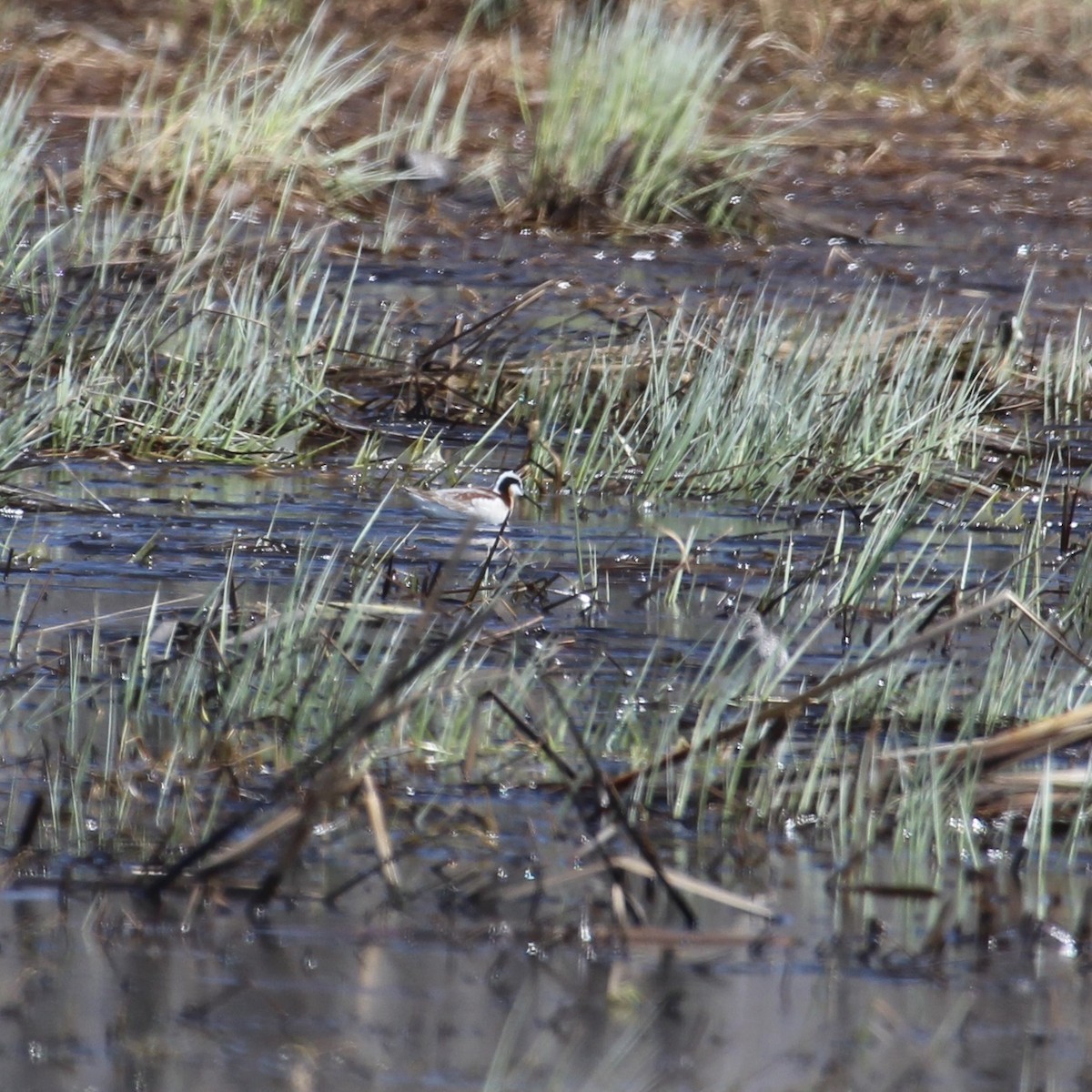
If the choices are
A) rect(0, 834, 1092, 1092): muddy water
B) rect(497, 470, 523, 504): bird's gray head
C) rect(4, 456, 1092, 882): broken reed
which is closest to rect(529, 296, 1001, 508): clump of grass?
rect(497, 470, 523, 504): bird's gray head

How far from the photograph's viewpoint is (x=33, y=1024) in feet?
10.2

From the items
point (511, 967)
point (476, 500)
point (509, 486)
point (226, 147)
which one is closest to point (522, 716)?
point (511, 967)

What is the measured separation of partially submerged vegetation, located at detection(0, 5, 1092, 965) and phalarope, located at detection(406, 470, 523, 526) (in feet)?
0.74

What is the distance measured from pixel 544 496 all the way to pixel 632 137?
4828 millimetres

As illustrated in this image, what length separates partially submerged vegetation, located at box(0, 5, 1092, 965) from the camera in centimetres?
397

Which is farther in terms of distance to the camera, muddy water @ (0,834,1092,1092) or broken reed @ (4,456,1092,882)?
broken reed @ (4,456,1092,882)

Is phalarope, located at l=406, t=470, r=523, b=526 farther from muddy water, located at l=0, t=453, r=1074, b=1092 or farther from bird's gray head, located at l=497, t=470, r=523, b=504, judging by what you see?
muddy water, located at l=0, t=453, r=1074, b=1092

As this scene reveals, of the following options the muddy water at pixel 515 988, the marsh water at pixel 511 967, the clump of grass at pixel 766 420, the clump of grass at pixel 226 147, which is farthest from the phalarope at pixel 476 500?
the clump of grass at pixel 226 147

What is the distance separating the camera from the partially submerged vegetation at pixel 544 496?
3969 millimetres

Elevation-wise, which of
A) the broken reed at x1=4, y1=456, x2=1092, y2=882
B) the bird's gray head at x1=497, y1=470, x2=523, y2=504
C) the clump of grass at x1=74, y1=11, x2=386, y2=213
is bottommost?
the clump of grass at x1=74, y1=11, x2=386, y2=213

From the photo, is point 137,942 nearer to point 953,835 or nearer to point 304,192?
point 953,835

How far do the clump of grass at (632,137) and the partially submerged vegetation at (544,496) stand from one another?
25 mm

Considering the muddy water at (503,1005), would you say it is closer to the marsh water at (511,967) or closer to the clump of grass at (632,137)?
the marsh water at (511,967)

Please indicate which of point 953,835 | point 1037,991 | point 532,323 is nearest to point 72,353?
point 532,323
